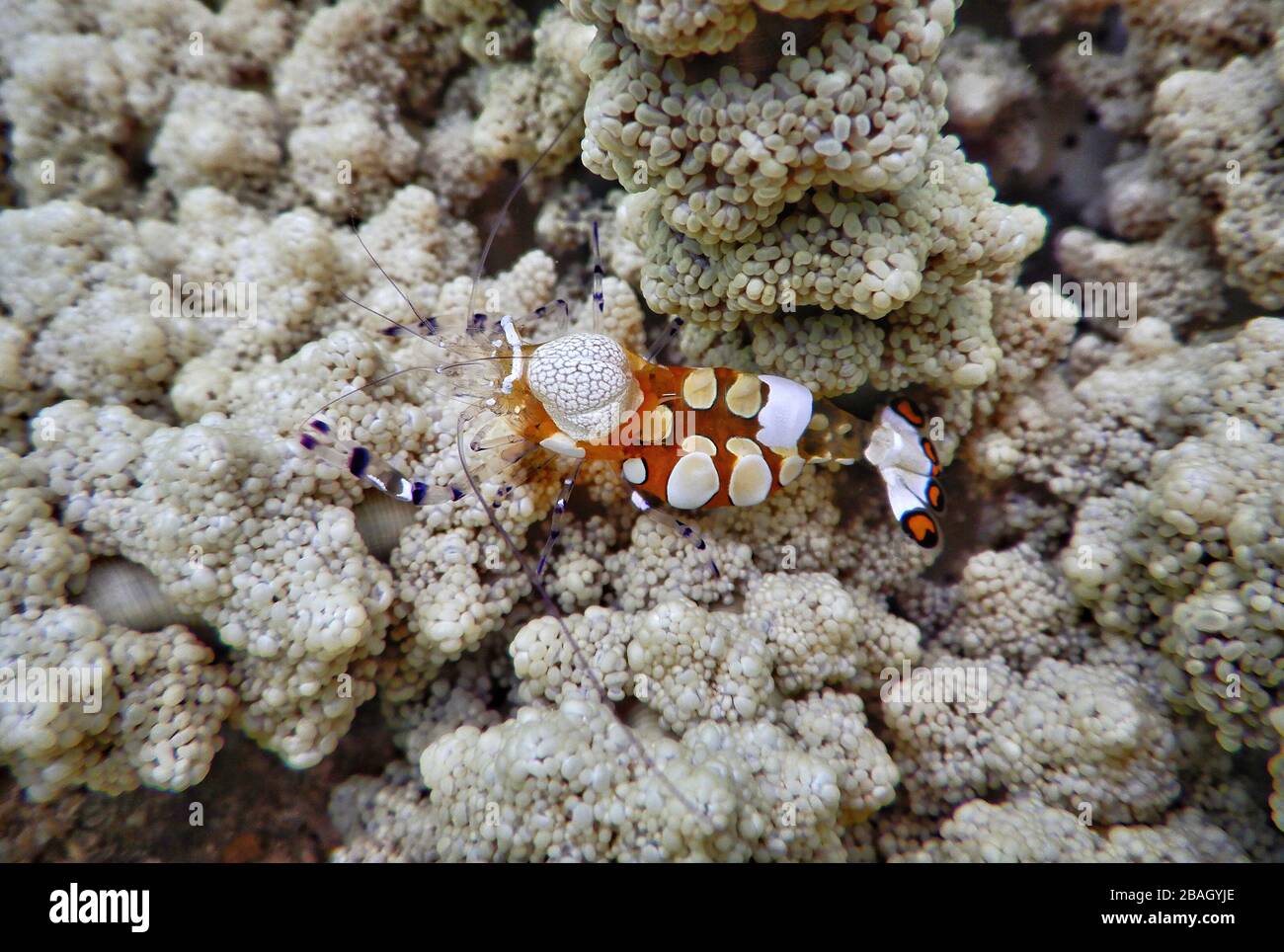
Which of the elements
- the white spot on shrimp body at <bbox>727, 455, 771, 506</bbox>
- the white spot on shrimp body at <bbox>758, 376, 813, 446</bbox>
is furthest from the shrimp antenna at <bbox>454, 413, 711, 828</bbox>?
the white spot on shrimp body at <bbox>758, 376, 813, 446</bbox>

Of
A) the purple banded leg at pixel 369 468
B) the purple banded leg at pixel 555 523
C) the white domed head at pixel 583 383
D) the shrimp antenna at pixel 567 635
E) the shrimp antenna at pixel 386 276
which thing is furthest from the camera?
the shrimp antenna at pixel 386 276

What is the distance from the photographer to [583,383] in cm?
233

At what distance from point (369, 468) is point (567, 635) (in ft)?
2.98

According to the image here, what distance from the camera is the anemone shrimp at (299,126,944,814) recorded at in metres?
2.43

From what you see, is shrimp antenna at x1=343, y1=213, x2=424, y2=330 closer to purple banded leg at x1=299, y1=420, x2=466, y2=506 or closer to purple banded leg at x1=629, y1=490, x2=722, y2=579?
purple banded leg at x1=299, y1=420, x2=466, y2=506

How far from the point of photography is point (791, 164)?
1.74m

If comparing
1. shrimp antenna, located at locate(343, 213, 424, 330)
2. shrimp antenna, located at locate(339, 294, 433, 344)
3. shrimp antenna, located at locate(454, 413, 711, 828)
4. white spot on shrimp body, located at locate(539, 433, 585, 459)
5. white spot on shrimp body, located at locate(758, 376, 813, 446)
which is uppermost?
shrimp antenna, located at locate(343, 213, 424, 330)

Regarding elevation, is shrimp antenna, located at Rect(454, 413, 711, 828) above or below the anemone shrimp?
below

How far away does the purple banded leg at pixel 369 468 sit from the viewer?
221 cm

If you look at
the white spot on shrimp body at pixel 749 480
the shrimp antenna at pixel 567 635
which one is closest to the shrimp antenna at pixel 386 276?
the shrimp antenna at pixel 567 635

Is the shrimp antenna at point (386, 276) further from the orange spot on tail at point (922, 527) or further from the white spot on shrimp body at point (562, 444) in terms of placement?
the orange spot on tail at point (922, 527)

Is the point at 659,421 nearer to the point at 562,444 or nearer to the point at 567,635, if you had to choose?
the point at 562,444
